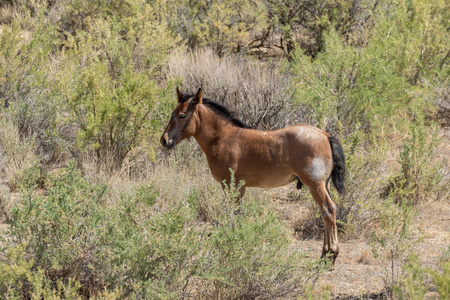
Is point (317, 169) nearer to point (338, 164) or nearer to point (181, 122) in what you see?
point (338, 164)

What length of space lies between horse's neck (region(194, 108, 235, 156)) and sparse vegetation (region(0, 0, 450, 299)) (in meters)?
0.80

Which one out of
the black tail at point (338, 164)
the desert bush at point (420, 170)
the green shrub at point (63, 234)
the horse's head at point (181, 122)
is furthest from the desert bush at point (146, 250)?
the desert bush at point (420, 170)

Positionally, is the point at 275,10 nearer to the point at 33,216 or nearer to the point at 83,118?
the point at 83,118

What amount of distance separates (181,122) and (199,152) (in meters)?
2.89

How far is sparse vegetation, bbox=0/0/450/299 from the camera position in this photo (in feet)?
16.1

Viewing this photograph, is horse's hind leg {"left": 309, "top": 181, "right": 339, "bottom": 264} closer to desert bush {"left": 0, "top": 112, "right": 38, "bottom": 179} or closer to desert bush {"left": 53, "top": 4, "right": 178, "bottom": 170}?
desert bush {"left": 53, "top": 4, "right": 178, "bottom": 170}

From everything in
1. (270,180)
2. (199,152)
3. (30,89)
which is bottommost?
(199,152)

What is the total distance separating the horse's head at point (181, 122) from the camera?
22.1 ft

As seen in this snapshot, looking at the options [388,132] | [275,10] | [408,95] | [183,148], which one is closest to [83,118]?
[183,148]

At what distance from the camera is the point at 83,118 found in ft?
29.7

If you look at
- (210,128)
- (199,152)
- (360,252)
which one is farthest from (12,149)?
(360,252)

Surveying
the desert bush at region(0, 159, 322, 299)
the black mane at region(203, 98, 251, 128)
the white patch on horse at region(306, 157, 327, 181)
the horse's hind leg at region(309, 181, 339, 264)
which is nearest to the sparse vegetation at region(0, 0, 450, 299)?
the desert bush at region(0, 159, 322, 299)

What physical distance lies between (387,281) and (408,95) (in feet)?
21.2

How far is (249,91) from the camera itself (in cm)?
1002
